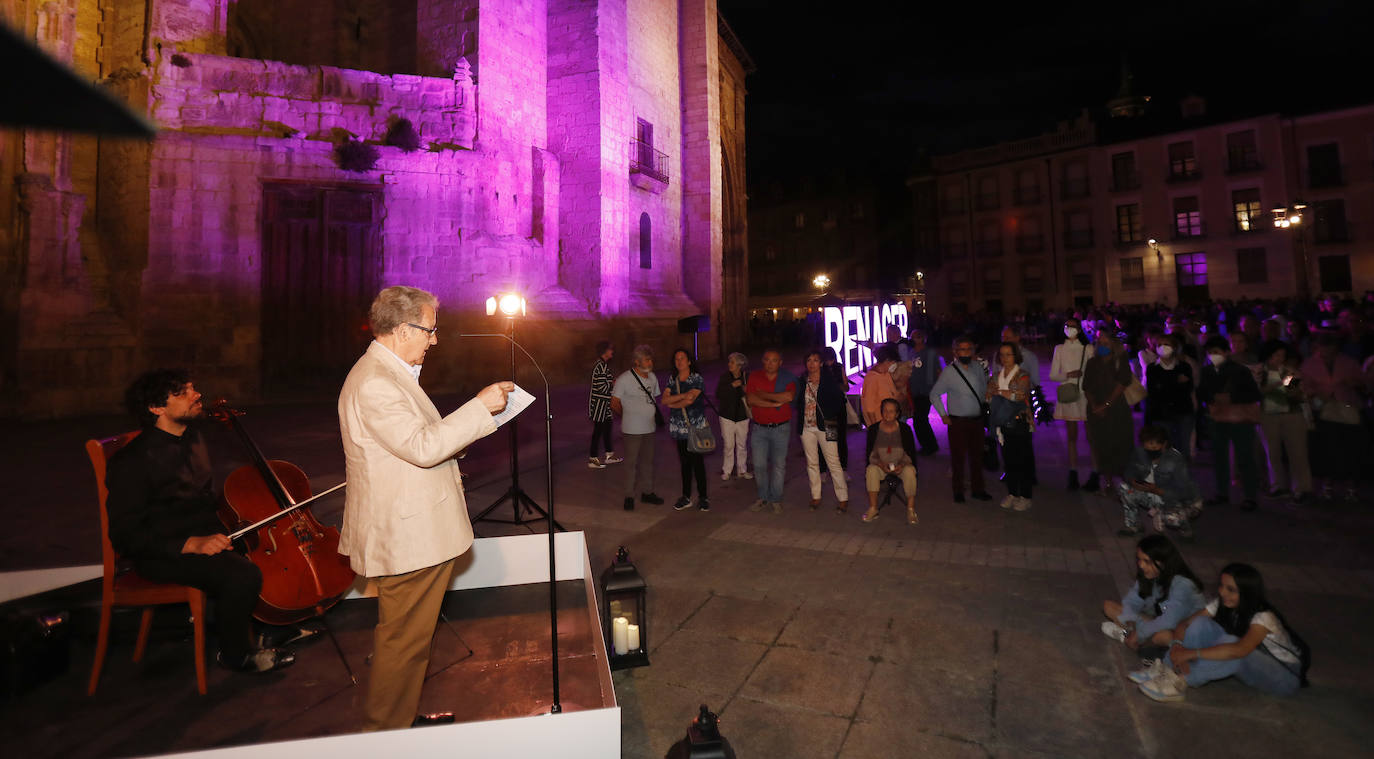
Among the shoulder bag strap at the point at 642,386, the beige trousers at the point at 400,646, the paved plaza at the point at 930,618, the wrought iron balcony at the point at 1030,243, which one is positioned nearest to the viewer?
the beige trousers at the point at 400,646

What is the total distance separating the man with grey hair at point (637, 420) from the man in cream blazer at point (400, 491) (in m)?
3.94

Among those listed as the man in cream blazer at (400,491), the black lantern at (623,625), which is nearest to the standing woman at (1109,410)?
the black lantern at (623,625)

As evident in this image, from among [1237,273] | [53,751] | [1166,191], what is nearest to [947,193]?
[1166,191]

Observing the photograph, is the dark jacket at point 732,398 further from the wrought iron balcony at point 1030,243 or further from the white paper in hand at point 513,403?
the wrought iron balcony at point 1030,243

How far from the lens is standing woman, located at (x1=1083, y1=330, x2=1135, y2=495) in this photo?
20.4 ft

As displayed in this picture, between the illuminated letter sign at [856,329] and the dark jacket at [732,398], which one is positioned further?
the illuminated letter sign at [856,329]

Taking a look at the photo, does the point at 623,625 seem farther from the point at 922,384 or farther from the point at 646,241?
the point at 646,241

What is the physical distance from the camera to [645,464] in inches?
264

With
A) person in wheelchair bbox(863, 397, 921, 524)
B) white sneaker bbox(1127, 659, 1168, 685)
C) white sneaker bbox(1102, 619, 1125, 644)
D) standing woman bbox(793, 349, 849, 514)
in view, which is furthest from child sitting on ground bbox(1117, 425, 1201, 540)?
white sneaker bbox(1127, 659, 1168, 685)

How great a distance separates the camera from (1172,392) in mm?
6484

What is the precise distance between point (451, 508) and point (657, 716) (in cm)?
136

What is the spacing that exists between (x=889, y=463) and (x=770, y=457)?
117cm

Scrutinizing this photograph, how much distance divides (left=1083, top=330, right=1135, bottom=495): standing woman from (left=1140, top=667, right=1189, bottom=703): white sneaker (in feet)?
12.8

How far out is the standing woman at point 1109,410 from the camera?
6.20m
